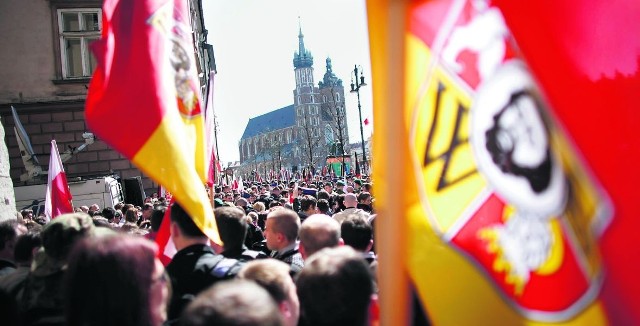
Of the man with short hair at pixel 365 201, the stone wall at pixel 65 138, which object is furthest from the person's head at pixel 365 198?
the stone wall at pixel 65 138

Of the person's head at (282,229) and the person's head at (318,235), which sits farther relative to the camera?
the person's head at (282,229)

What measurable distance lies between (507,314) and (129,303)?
4.25 ft

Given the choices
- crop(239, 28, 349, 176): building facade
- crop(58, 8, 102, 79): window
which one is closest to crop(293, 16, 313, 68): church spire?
crop(239, 28, 349, 176): building facade

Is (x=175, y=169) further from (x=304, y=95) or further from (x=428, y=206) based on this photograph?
(x=304, y=95)

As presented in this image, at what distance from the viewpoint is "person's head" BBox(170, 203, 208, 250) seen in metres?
3.67

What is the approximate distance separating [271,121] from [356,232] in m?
169

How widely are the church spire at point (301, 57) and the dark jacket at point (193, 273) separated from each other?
17348 centimetres

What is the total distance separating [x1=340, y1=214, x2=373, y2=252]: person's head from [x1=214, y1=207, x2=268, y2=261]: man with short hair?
2.54 ft

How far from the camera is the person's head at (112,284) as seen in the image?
1951mm

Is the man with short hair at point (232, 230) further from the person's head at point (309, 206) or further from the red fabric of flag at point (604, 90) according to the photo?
the person's head at point (309, 206)

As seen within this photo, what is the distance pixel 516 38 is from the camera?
75.7 inches

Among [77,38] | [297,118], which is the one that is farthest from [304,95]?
[77,38]

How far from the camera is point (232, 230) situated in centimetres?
433

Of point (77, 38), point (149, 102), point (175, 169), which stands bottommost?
point (175, 169)
